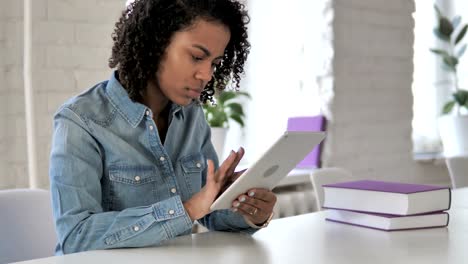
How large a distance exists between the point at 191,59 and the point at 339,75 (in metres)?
1.74

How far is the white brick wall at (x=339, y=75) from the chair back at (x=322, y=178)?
80 centimetres

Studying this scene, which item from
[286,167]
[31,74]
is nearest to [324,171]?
[286,167]

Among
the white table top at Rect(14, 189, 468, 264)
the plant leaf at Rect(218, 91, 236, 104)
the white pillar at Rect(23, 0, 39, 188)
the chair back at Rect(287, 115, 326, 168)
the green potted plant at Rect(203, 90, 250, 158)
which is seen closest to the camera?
the white table top at Rect(14, 189, 468, 264)

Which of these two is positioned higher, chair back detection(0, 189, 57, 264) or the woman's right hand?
the woman's right hand

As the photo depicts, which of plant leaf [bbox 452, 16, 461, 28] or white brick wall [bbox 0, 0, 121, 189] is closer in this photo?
white brick wall [bbox 0, 0, 121, 189]

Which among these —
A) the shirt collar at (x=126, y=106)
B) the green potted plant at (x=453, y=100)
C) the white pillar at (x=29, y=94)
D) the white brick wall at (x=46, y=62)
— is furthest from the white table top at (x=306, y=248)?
the green potted plant at (x=453, y=100)

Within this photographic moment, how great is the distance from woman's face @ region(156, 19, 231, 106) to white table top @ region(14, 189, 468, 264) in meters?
0.32

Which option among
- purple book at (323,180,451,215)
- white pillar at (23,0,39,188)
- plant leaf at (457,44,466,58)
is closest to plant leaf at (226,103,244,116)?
white pillar at (23,0,39,188)

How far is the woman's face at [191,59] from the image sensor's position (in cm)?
125

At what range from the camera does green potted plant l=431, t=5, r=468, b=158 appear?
3504 millimetres

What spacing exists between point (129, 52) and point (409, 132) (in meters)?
2.30

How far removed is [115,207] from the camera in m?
1.23

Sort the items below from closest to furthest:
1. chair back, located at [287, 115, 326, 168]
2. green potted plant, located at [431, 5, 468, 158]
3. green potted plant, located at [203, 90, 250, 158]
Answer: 1. green potted plant, located at [203, 90, 250, 158]
2. chair back, located at [287, 115, 326, 168]
3. green potted plant, located at [431, 5, 468, 158]

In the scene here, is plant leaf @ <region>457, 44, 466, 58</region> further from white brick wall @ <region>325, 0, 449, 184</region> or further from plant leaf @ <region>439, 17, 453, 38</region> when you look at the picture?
white brick wall @ <region>325, 0, 449, 184</region>
